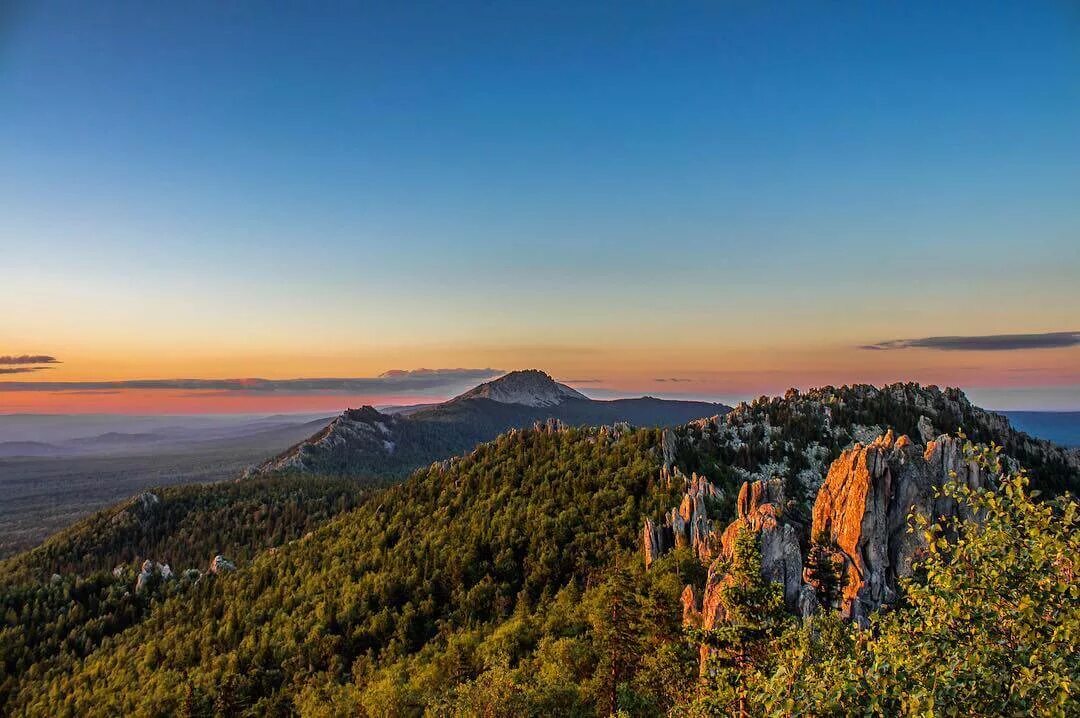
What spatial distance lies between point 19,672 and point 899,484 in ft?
636

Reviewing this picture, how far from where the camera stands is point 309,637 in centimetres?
10694

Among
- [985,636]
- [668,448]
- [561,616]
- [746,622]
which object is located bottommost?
[561,616]

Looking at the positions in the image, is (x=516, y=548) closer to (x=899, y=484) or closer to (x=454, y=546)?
(x=454, y=546)

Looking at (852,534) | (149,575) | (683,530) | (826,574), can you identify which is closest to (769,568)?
(826,574)

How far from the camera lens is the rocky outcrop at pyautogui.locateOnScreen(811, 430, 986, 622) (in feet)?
178

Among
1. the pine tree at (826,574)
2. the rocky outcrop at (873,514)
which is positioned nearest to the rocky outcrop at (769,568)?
the pine tree at (826,574)

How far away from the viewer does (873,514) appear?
58.8 m

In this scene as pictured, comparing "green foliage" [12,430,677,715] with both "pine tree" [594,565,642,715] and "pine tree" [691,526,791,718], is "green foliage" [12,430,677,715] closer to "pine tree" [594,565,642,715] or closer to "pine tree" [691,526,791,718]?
"pine tree" [594,565,642,715]

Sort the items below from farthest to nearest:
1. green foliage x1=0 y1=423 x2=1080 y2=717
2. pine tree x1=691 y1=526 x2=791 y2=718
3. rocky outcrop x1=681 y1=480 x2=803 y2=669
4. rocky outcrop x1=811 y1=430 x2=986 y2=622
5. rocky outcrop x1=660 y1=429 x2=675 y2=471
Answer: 1. rocky outcrop x1=660 y1=429 x2=675 y2=471
2. rocky outcrop x1=811 y1=430 x2=986 y2=622
3. rocky outcrop x1=681 y1=480 x2=803 y2=669
4. pine tree x1=691 y1=526 x2=791 y2=718
5. green foliage x1=0 y1=423 x2=1080 y2=717

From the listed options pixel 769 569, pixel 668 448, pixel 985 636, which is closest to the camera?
pixel 985 636

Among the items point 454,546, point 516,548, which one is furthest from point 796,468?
point 454,546

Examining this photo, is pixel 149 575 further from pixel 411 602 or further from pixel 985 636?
pixel 985 636

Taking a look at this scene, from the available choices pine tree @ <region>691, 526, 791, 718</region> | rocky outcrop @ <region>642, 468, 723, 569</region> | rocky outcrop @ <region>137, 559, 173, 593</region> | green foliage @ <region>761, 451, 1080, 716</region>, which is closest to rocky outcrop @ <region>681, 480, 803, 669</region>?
pine tree @ <region>691, 526, 791, 718</region>

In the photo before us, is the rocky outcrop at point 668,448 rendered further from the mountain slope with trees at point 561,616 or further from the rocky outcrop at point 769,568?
the rocky outcrop at point 769,568
